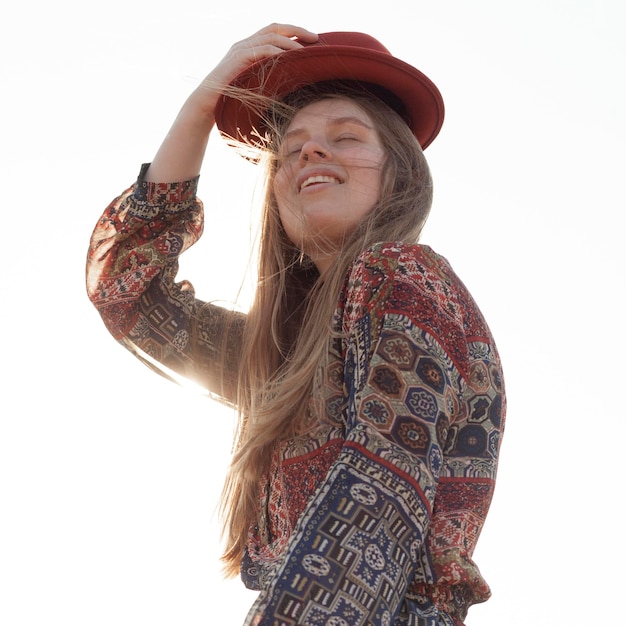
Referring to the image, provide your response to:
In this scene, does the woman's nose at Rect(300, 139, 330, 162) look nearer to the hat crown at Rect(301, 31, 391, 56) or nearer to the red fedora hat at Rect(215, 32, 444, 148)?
the red fedora hat at Rect(215, 32, 444, 148)

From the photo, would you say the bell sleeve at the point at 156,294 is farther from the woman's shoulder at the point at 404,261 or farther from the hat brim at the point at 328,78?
the woman's shoulder at the point at 404,261

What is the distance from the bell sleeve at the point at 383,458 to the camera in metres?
1.60

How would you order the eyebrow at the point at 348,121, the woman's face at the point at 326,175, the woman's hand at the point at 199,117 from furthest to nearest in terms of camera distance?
1. the woman's hand at the point at 199,117
2. the eyebrow at the point at 348,121
3. the woman's face at the point at 326,175

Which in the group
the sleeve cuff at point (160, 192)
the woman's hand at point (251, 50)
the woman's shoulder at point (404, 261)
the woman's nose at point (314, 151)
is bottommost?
the woman's shoulder at point (404, 261)

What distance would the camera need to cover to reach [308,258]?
119 inches

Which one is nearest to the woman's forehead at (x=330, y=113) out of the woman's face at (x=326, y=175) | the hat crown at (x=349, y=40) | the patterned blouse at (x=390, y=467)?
the woman's face at (x=326, y=175)

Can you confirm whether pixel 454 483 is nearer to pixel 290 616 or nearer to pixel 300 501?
pixel 300 501

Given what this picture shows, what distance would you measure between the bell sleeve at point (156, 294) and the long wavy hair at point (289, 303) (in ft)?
0.55

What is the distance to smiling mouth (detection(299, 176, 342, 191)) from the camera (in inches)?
105

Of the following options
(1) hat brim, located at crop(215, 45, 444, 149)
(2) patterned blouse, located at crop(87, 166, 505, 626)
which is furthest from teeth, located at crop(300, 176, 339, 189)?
(2) patterned blouse, located at crop(87, 166, 505, 626)

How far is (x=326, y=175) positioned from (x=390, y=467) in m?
1.17

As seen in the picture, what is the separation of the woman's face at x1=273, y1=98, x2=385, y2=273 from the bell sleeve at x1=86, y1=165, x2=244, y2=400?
0.38 metres

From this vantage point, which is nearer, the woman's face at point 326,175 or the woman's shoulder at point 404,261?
the woman's shoulder at point 404,261

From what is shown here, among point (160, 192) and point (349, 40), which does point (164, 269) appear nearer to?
point (160, 192)
